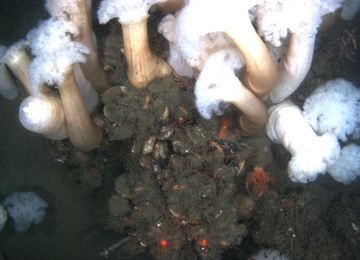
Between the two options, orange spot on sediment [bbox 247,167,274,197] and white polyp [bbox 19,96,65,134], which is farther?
orange spot on sediment [bbox 247,167,274,197]

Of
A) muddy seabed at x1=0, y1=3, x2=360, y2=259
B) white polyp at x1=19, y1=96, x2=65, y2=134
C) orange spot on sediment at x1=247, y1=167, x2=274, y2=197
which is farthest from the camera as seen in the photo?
orange spot on sediment at x1=247, y1=167, x2=274, y2=197

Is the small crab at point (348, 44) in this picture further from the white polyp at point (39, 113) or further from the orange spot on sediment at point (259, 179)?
the white polyp at point (39, 113)

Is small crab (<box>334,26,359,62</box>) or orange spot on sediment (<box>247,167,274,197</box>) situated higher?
small crab (<box>334,26,359,62</box>)

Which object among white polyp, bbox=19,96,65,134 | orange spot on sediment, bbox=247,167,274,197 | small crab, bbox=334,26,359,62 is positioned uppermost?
white polyp, bbox=19,96,65,134

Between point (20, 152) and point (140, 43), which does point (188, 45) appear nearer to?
point (140, 43)

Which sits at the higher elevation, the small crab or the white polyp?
the white polyp

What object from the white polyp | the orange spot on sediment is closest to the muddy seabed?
the orange spot on sediment

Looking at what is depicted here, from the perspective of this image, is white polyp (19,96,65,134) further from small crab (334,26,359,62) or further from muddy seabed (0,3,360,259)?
small crab (334,26,359,62)

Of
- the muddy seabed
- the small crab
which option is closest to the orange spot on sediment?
the muddy seabed

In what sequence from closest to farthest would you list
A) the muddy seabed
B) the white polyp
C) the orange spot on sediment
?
1. the white polyp
2. the muddy seabed
3. the orange spot on sediment

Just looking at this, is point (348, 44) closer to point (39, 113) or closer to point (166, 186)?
point (166, 186)
